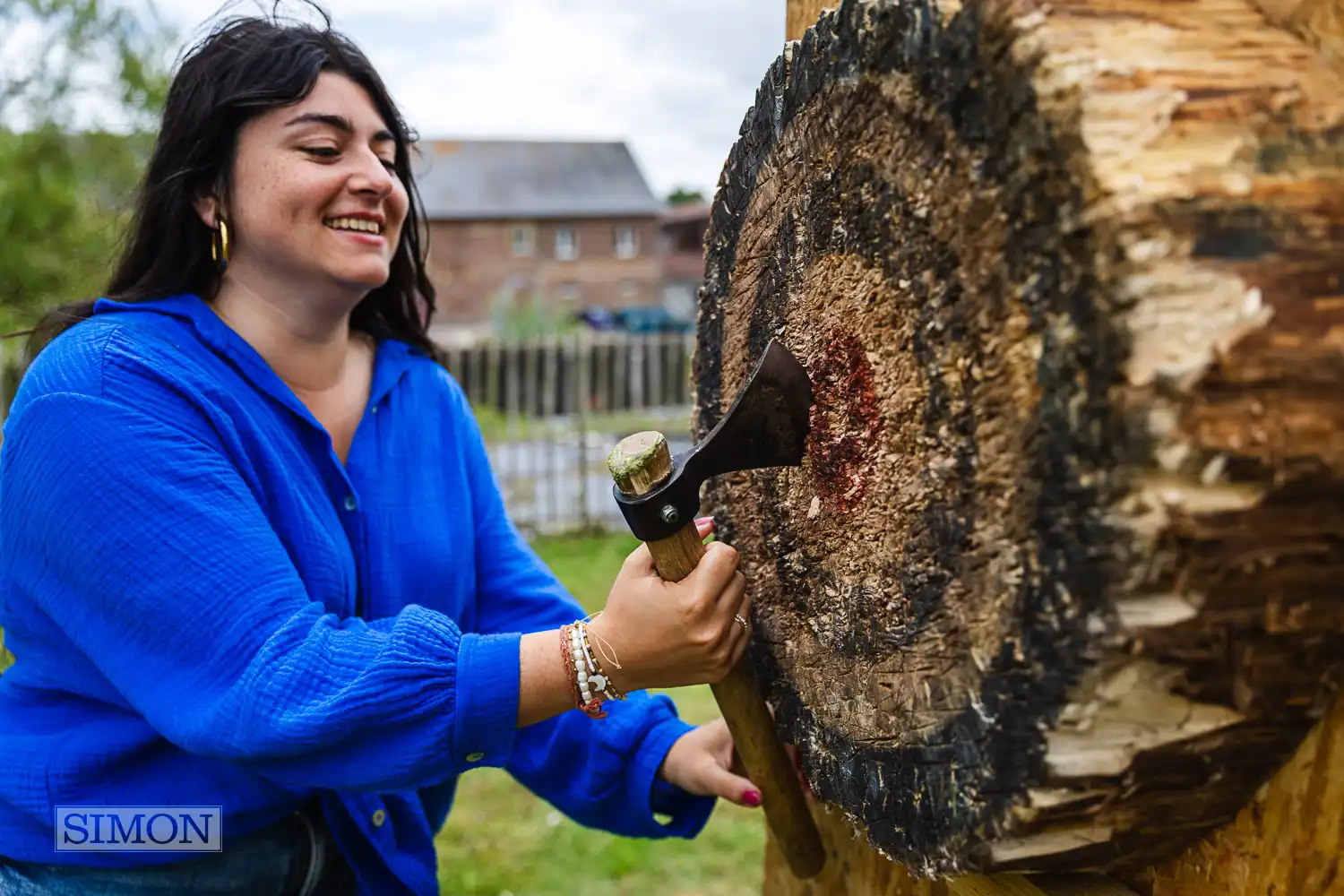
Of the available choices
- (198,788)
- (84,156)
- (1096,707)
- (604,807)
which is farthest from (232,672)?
(84,156)

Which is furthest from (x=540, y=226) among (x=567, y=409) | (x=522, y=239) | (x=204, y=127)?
(x=204, y=127)

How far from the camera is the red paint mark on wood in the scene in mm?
1199

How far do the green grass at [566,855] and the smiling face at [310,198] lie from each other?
252 centimetres

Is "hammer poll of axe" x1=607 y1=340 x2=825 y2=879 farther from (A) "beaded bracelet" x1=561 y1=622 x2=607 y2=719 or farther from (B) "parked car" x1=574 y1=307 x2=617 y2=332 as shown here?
(B) "parked car" x1=574 y1=307 x2=617 y2=332

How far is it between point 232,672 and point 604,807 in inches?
33.5

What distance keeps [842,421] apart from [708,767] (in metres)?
0.78

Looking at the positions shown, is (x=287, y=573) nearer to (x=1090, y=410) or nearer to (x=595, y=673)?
(x=595, y=673)

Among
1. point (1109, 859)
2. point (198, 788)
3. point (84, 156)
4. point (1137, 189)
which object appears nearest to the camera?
point (1137, 189)

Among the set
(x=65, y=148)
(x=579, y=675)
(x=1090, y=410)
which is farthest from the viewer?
(x=65, y=148)

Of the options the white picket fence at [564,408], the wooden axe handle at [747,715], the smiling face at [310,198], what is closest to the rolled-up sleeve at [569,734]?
the wooden axe handle at [747,715]

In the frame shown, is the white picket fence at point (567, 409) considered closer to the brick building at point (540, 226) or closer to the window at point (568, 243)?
the brick building at point (540, 226)

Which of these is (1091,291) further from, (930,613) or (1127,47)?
(930,613)

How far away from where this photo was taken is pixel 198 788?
1.62 meters

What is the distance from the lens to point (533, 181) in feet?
121
